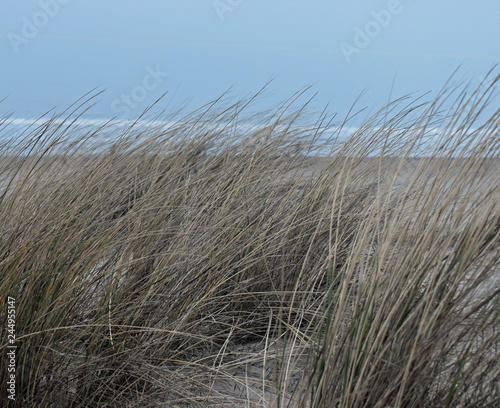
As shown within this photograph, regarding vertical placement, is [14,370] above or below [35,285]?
below

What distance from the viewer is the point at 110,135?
2264 millimetres

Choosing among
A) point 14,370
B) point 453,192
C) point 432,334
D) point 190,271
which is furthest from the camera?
point 190,271

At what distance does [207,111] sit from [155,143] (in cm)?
25

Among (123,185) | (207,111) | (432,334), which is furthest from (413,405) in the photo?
(207,111)

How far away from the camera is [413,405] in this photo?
0.83 meters

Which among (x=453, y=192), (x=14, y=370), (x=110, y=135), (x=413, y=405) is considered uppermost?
(x=110, y=135)

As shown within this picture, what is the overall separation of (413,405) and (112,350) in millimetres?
610

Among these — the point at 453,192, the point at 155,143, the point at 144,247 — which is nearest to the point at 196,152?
the point at 155,143

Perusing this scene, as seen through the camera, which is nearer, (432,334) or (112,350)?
(432,334)

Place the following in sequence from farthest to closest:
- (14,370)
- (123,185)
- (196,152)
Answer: (196,152), (123,185), (14,370)

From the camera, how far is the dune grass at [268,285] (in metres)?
0.85

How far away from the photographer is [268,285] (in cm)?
156

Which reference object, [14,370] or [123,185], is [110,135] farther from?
[14,370]

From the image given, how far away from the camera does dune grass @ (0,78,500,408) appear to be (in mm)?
848
